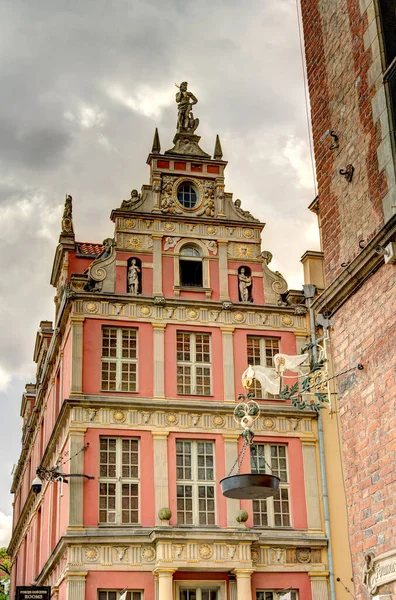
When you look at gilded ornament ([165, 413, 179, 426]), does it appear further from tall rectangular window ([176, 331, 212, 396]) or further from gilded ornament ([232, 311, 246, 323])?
gilded ornament ([232, 311, 246, 323])

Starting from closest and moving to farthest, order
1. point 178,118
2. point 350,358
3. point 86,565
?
point 350,358
point 86,565
point 178,118

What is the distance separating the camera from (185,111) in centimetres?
2994

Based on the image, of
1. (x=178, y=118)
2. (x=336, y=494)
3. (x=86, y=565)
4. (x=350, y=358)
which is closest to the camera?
(x=350, y=358)

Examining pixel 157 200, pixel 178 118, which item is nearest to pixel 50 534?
pixel 157 200

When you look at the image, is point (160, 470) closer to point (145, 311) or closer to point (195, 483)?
point (195, 483)

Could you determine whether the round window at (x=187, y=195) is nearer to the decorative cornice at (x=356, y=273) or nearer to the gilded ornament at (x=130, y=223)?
the gilded ornament at (x=130, y=223)

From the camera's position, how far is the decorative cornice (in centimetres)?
908

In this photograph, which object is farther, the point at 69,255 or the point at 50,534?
the point at 69,255

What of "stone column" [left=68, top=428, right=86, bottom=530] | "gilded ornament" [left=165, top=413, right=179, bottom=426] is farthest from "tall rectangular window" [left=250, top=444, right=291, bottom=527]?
"stone column" [left=68, top=428, right=86, bottom=530]

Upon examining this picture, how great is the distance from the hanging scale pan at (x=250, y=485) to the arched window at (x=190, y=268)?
16.7 metres

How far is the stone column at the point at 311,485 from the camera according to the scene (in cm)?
2564

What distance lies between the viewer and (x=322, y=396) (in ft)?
36.0

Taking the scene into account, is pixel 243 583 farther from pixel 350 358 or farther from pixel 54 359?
pixel 350 358

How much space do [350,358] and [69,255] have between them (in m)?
19.9
